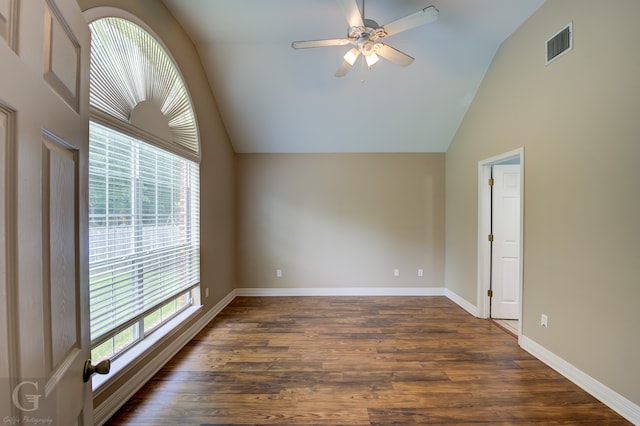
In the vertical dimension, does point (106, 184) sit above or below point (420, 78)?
below

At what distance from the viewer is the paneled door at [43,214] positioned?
1.72 feet

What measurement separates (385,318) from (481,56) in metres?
3.33

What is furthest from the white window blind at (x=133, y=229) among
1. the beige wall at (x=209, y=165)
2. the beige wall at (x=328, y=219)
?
the beige wall at (x=328, y=219)

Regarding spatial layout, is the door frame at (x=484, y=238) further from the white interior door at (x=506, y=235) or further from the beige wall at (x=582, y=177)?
the beige wall at (x=582, y=177)

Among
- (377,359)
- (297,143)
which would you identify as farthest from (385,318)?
(297,143)

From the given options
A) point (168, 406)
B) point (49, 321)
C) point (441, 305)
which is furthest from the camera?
point (441, 305)

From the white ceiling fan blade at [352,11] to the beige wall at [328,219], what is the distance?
8.28 feet

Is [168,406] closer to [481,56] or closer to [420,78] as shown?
[420,78]

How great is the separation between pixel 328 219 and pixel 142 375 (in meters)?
3.03

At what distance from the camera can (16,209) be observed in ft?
1.78

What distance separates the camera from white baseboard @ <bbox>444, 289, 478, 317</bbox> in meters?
3.55

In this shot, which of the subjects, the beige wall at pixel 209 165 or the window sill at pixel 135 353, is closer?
the window sill at pixel 135 353

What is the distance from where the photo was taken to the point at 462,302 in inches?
152

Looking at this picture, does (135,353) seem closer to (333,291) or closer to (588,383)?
(333,291)
